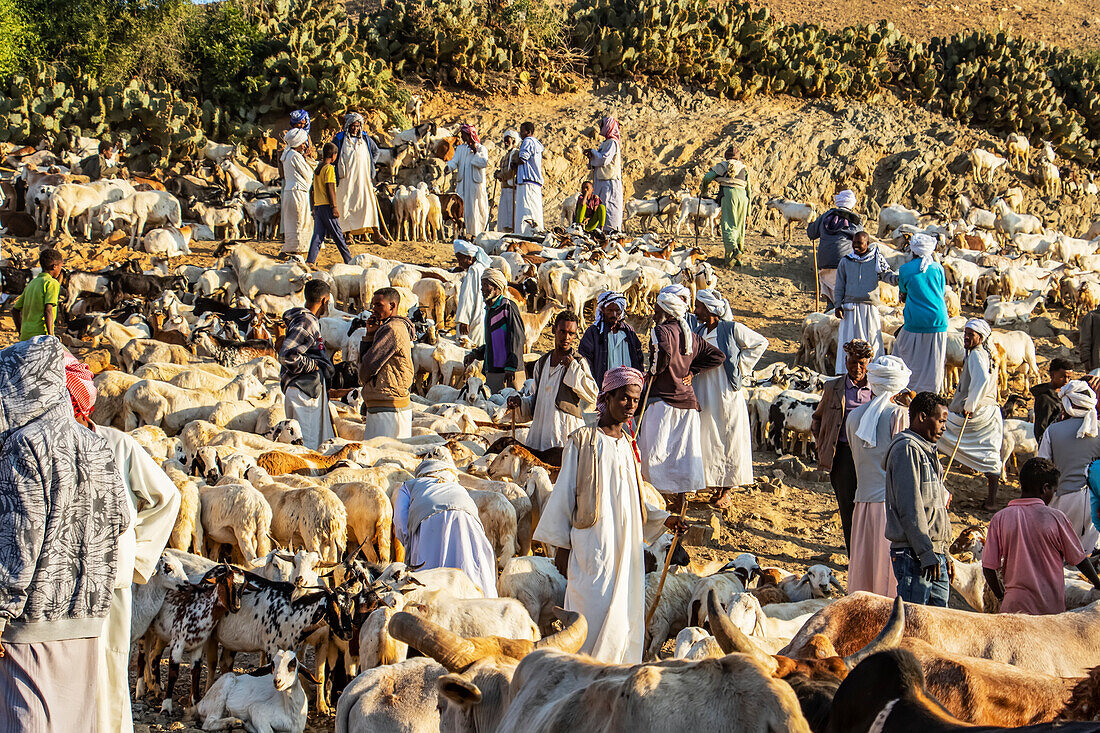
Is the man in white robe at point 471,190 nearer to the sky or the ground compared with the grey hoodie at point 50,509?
nearer to the sky

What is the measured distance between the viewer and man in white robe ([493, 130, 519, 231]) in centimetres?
1833

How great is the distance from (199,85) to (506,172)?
10726mm

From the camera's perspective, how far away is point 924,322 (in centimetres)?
1109

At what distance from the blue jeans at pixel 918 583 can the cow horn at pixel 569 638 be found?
2.80 metres

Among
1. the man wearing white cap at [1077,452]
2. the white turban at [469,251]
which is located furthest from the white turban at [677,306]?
the white turban at [469,251]

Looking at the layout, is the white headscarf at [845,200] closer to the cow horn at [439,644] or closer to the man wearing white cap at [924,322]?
the man wearing white cap at [924,322]

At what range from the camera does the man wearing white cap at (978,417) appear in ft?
34.0

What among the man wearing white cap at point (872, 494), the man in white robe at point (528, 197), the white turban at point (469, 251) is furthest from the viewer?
the man in white robe at point (528, 197)

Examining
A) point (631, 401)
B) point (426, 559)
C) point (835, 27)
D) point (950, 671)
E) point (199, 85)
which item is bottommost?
point (426, 559)

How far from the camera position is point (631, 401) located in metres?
5.38

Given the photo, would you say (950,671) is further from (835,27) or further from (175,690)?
(835,27)

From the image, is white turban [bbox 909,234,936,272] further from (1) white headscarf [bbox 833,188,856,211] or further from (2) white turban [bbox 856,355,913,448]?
(2) white turban [bbox 856,355,913,448]

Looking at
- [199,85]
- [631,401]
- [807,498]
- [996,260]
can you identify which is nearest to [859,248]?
[807,498]

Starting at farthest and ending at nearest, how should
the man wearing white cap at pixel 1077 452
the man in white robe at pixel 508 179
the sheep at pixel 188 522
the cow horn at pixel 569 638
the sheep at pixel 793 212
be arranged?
the sheep at pixel 793 212
the man in white robe at pixel 508 179
the man wearing white cap at pixel 1077 452
the sheep at pixel 188 522
the cow horn at pixel 569 638
